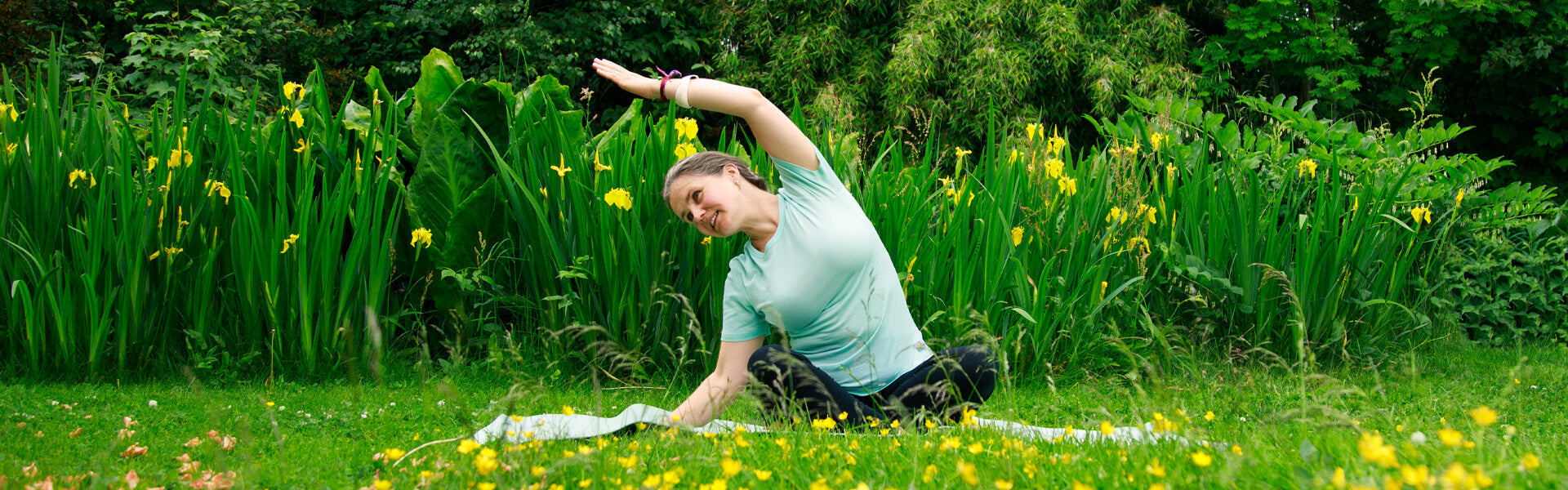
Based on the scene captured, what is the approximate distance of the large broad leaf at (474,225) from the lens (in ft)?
10.8

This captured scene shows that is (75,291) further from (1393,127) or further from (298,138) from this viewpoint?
(1393,127)

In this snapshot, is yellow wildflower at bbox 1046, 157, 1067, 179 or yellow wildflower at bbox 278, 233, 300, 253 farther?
yellow wildflower at bbox 1046, 157, 1067, 179

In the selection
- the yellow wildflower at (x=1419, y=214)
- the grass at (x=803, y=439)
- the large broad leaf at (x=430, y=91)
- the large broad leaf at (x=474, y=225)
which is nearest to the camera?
the grass at (x=803, y=439)

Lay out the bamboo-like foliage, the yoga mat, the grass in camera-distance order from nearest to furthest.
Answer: the grass < the yoga mat < the bamboo-like foliage

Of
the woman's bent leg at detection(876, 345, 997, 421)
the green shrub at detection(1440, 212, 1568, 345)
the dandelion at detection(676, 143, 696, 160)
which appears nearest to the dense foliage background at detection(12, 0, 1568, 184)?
the green shrub at detection(1440, 212, 1568, 345)

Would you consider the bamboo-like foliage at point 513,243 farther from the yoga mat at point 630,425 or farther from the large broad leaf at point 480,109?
the yoga mat at point 630,425

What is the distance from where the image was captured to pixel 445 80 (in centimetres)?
355

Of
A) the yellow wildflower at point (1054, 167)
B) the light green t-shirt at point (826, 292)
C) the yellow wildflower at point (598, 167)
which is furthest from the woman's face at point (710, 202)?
the yellow wildflower at point (1054, 167)

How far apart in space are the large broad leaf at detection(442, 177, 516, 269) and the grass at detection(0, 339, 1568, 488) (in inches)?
18.0

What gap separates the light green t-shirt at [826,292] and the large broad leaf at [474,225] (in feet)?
4.42

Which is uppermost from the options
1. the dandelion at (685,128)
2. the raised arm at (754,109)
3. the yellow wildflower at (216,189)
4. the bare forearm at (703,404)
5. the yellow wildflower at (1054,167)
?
the raised arm at (754,109)

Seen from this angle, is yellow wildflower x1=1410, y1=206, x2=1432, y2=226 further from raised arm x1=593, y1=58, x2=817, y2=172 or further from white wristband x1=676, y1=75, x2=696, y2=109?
white wristband x1=676, y1=75, x2=696, y2=109

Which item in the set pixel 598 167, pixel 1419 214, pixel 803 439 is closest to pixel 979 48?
pixel 1419 214

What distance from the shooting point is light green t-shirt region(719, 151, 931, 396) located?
7.31 ft
